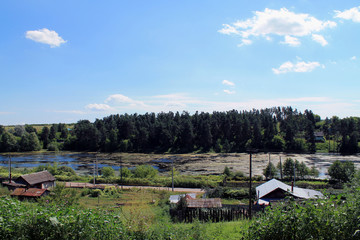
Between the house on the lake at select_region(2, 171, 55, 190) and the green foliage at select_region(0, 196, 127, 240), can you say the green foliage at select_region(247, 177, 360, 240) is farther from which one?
the house on the lake at select_region(2, 171, 55, 190)

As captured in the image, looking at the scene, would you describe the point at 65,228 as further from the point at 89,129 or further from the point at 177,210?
the point at 89,129

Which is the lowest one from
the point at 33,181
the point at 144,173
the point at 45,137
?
the point at 144,173

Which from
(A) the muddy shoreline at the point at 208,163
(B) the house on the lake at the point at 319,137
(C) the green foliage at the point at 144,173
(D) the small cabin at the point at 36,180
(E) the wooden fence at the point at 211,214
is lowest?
(A) the muddy shoreline at the point at 208,163

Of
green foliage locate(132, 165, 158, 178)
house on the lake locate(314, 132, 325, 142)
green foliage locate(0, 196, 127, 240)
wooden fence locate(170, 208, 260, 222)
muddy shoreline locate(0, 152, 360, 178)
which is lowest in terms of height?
muddy shoreline locate(0, 152, 360, 178)

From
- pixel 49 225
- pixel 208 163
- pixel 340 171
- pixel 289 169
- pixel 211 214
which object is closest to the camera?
pixel 49 225

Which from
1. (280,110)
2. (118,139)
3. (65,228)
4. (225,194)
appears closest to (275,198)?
(225,194)

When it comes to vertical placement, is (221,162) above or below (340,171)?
below

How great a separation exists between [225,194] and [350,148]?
2988 inches

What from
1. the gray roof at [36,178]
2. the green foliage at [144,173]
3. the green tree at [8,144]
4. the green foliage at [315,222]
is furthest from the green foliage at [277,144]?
the green tree at [8,144]

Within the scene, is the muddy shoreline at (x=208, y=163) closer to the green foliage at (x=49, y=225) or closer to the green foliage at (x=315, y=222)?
the green foliage at (x=315, y=222)

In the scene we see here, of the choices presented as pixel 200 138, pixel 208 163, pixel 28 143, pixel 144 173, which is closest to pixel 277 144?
pixel 200 138

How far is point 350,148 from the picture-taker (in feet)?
288

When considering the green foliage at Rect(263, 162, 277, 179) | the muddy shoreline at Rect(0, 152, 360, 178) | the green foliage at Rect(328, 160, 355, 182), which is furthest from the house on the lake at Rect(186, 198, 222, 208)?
the muddy shoreline at Rect(0, 152, 360, 178)

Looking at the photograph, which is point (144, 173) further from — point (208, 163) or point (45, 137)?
point (45, 137)
